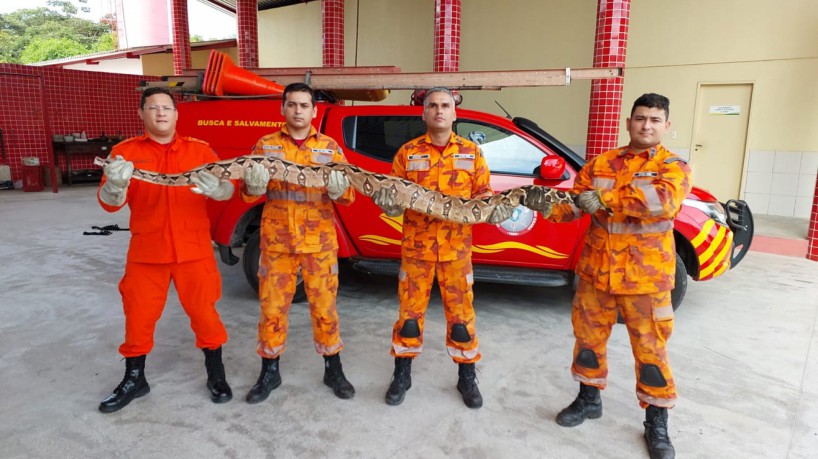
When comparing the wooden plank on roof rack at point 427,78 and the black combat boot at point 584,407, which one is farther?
the wooden plank on roof rack at point 427,78

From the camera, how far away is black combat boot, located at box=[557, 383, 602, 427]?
9.87 ft

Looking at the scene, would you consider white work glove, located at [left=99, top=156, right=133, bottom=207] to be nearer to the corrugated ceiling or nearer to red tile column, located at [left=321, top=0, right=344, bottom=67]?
red tile column, located at [left=321, top=0, right=344, bottom=67]

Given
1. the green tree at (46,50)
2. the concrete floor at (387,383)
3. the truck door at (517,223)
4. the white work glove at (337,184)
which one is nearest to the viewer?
the concrete floor at (387,383)

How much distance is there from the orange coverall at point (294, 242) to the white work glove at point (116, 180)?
660 millimetres

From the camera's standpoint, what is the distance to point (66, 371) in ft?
11.8

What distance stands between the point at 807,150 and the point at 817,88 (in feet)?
3.36

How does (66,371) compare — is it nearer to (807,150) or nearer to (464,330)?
(464,330)

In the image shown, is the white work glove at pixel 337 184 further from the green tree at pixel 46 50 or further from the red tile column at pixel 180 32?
the green tree at pixel 46 50

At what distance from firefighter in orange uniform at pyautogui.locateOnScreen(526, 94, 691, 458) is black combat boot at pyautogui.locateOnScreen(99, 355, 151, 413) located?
2.81m

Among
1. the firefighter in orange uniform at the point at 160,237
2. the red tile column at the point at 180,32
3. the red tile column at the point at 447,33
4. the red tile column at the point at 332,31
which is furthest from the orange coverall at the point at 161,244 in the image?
the red tile column at the point at 180,32

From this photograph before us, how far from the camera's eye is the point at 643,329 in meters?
2.75

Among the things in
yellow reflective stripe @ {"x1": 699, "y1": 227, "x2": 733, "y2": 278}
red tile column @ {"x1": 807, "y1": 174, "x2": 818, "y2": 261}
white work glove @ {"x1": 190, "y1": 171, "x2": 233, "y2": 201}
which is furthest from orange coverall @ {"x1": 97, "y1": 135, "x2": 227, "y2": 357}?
red tile column @ {"x1": 807, "y1": 174, "x2": 818, "y2": 261}

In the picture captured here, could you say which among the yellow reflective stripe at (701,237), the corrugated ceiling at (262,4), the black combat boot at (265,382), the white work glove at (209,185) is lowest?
the black combat boot at (265,382)

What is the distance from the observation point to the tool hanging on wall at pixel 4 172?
42.4 ft
